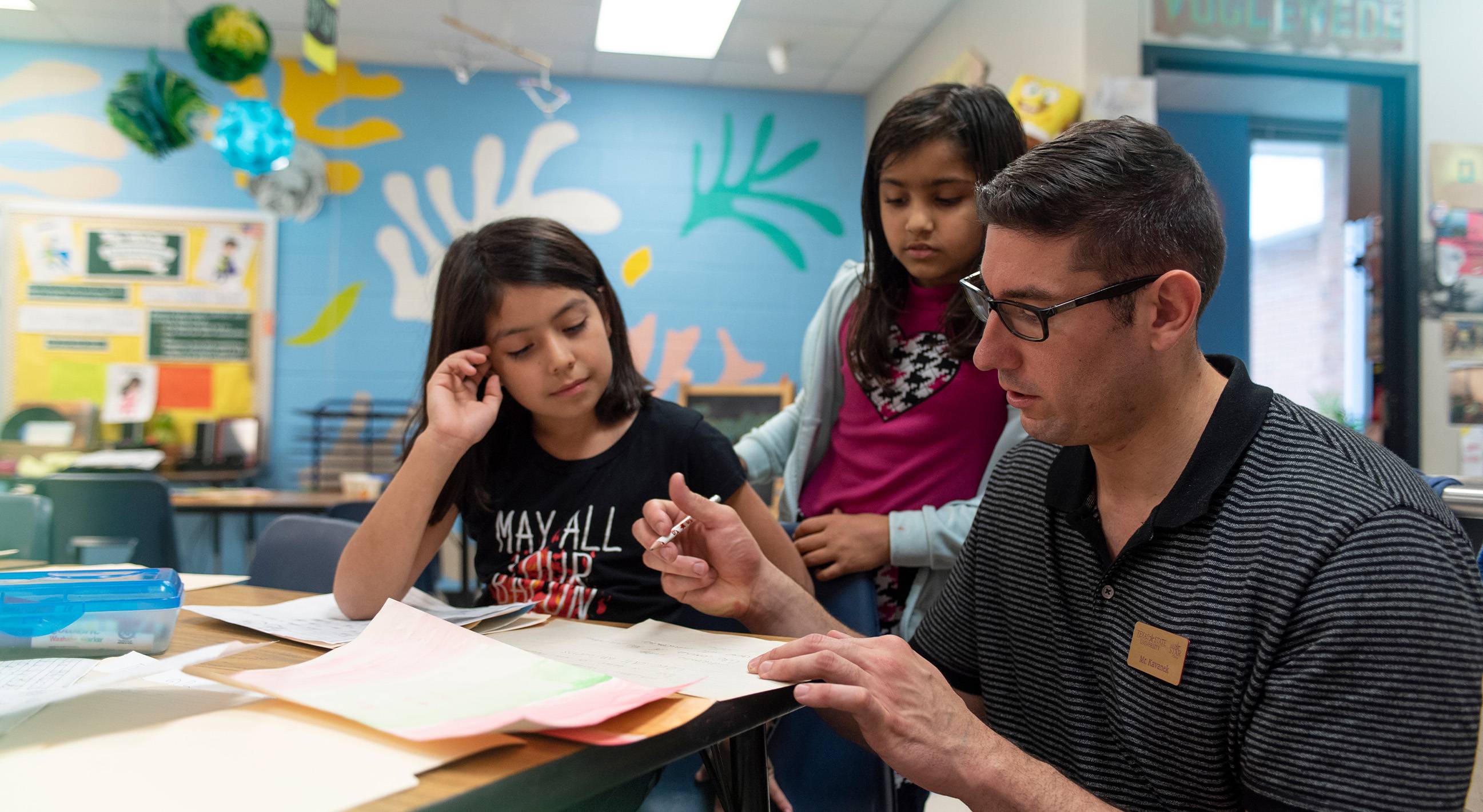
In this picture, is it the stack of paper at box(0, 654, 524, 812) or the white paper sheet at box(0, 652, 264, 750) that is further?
the white paper sheet at box(0, 652, 264, 750)

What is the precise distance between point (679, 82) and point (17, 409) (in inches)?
153

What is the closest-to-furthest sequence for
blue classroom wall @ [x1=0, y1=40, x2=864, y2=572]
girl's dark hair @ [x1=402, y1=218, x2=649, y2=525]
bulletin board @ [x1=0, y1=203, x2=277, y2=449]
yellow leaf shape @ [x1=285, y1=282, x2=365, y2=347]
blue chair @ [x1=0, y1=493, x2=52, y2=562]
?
1. girl's dark hair @ [x1=402, y1=218, x2=649, y2=525]
2. blue chair @ [x1=0, y1=493, x2=52, y2=562]
3. bulletin board @ [x1=0, y1=203, x2=277, y2=449]
4. blue classroom wall @ [x1=0, y1=40, x2=864, y2=572]
5. yellow leaf shape @ [x1=285, y1=282, x2=365, y2=347]

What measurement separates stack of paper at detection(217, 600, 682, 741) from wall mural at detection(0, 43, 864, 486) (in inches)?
167

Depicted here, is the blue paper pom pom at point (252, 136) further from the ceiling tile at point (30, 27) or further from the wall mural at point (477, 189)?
A: the ceiling tile at point (30, 27)

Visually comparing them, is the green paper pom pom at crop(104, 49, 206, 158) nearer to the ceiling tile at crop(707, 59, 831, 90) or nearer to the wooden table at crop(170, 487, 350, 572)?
the wooden table at crop(170, 487, 350, 572)

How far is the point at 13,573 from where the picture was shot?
108 cm

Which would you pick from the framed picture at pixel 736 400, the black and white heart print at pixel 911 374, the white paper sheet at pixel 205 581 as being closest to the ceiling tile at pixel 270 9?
the framed picture at pixel 736 400

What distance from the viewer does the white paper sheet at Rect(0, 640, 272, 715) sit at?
0.66m

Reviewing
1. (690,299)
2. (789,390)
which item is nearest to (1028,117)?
(789,390)

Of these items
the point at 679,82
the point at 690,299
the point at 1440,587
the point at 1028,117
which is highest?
the point at 679,82

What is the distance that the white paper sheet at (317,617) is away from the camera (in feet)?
3.19

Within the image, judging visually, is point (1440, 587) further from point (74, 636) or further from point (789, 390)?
point (789, 390)

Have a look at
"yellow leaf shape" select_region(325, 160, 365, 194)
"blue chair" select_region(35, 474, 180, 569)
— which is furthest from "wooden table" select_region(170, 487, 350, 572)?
"yellow leaf shape" select_region(325, 160, 365, 194)

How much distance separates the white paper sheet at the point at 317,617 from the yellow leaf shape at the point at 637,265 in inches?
165
